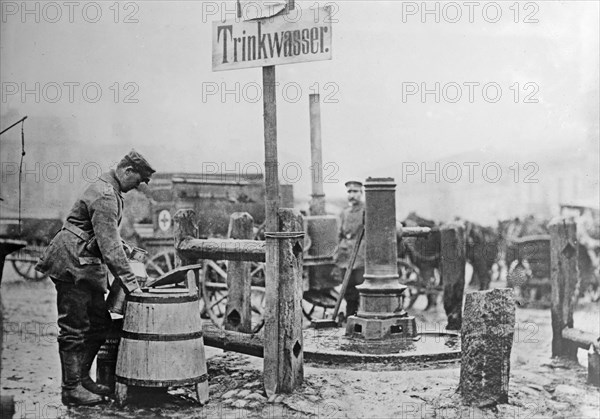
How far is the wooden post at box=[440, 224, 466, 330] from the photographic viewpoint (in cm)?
754

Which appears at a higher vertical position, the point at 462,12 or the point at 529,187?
the point at 462,12

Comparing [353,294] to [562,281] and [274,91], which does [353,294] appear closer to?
[562,281]

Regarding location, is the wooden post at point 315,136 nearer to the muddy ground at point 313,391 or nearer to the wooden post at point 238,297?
the wooden post at point 238,297

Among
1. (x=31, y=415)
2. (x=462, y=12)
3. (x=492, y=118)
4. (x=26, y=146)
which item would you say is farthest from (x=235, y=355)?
(x=462, y=12)

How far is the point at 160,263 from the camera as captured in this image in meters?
9.94

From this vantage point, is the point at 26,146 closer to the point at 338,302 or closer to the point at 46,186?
the point at 46,186

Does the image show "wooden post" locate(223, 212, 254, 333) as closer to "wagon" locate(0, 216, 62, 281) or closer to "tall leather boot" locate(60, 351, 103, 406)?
"wagon" locate(0, 216, 62, 281)

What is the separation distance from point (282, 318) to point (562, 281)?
9.54ft

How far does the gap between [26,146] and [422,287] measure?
591 cm

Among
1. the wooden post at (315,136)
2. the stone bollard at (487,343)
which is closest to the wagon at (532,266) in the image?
the wooden post at (315,136)

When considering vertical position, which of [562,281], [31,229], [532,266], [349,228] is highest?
[31,229]

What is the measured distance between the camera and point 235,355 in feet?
22.3

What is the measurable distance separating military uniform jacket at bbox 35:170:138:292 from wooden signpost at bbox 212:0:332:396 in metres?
1.01

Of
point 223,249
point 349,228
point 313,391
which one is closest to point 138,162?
Result: point 223,249
